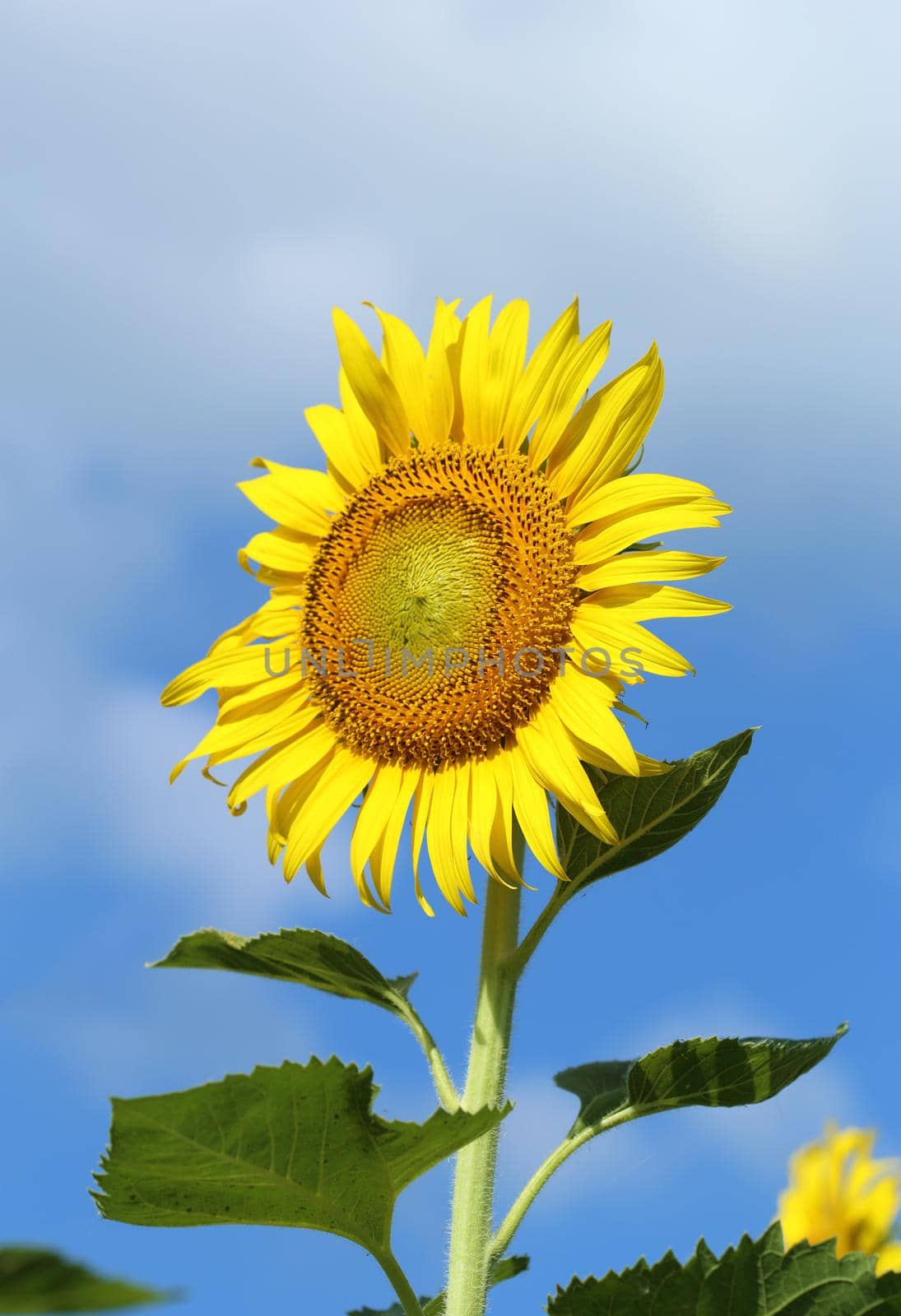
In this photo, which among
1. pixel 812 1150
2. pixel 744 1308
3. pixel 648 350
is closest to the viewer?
pixel 744 1308

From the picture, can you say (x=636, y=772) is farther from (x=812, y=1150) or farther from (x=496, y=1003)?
(x=812, y=1150)

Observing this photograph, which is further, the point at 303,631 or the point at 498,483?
the point at 303,631

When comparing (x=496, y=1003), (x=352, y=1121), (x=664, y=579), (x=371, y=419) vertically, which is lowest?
(x=352, y=1121)

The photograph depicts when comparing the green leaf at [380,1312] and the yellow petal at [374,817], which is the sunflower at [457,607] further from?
the green leaf at [380,1312]

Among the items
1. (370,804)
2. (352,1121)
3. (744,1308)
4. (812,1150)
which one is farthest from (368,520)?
(812,1150)

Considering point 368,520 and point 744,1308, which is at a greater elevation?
point 368,520

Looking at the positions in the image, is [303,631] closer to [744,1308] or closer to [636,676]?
[636,676]

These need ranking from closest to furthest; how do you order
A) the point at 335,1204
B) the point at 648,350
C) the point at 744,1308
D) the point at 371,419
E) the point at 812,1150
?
1. the point at 744,1308
2. the point at 335,1204
3. the point at 648,350
4. the point at 371,419
5. the point at 812,1150
